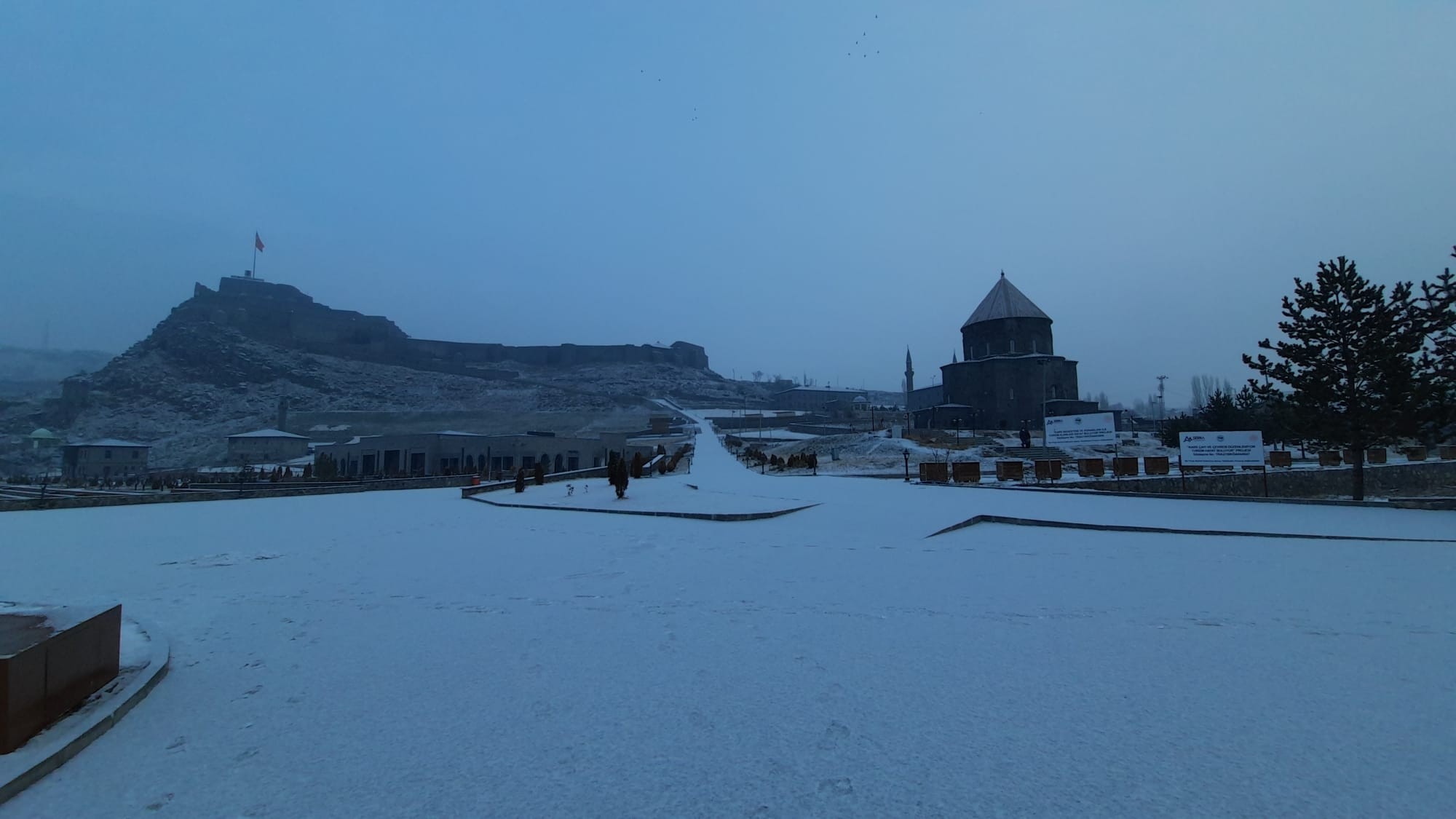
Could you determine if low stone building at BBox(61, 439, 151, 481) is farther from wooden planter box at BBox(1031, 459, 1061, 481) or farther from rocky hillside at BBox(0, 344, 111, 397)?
rocky hillside at BBox(0, 344, 111, 397)

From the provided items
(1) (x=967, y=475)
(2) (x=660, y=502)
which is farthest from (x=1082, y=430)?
(2) (x=660, y=502)

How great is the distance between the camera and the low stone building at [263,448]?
5006 centimetres

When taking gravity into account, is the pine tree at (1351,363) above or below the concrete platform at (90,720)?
above

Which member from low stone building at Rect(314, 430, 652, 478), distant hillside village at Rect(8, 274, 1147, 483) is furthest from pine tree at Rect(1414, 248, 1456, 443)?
low stone building at Rect(314, 430, 652, 478)

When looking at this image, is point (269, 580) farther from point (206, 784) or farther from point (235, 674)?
point (206, 784)

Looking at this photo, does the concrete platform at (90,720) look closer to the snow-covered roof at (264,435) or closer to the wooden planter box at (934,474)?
the wooden planter box at (934,474)

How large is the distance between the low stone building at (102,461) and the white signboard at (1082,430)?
53.6 m

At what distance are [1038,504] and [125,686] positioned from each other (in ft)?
41.8

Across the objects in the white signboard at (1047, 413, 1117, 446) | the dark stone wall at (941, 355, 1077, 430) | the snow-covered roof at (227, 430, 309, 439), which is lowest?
the white signboard at (1047, 413, 1117, 446)

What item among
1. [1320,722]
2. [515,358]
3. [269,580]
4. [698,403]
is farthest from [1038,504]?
[515,358]

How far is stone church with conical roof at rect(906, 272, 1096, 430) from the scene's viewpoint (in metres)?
48.3

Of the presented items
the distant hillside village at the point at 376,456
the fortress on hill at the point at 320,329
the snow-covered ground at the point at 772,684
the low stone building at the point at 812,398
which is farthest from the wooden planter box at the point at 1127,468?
the fortress on hill at the point at 320,329

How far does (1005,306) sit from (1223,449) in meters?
34.8

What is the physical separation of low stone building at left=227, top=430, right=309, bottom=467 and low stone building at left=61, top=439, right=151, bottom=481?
5.25 meters
